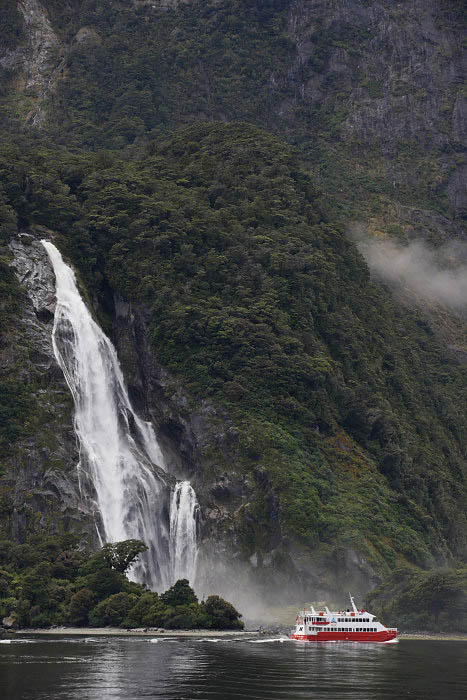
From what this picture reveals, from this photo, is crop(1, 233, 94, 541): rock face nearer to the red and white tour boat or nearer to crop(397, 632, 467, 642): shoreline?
the red and white tour boat

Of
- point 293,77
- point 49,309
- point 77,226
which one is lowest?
point 49,309

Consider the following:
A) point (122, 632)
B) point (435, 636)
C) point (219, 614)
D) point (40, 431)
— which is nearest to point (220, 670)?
point (122, 632)

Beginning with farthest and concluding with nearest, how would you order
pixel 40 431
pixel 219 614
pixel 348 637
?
pixel 40 431 → pixel 219 614 → pixel 348 637

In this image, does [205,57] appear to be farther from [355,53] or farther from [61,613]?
[61,613]

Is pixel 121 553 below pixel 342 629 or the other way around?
the other way around

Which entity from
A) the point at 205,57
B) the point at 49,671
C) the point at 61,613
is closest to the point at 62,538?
the point at 61,613

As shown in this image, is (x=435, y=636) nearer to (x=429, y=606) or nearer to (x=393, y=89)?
(x=429, y=606)
